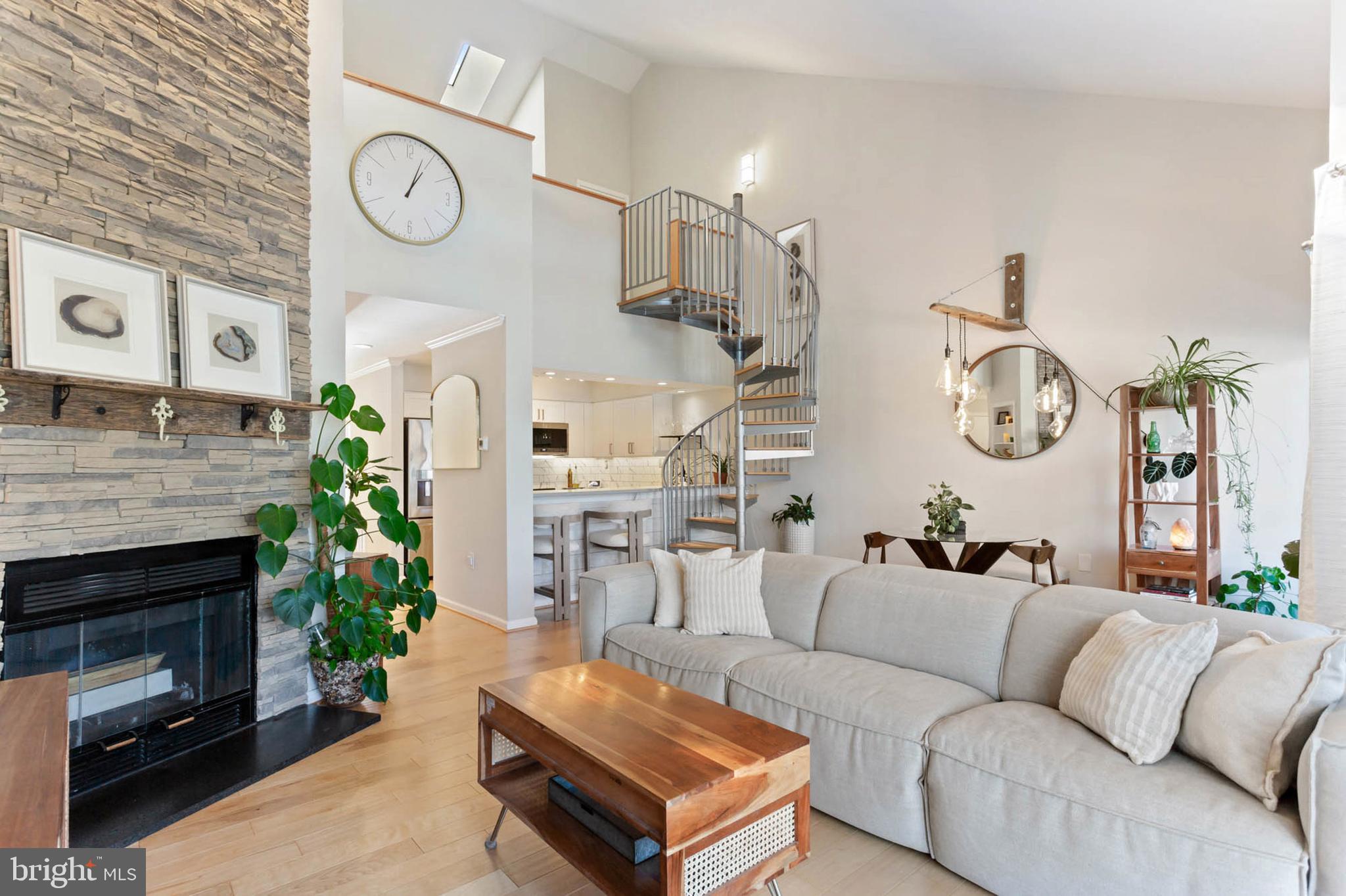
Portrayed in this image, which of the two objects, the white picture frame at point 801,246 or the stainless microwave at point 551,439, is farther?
the stainless microwave at point 551,439

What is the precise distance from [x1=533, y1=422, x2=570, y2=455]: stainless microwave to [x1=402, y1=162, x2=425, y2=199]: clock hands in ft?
11.9

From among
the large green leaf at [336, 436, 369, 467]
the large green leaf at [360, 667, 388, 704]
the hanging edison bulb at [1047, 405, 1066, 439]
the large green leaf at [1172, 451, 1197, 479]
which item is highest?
the hanging edison bulb at [1047, 405, 1066, 439]

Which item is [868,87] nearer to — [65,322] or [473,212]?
[473,212]

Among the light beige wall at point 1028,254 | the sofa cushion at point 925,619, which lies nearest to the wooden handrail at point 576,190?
the light beige wall at point 1028,254

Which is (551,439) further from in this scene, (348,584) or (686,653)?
(686,653)

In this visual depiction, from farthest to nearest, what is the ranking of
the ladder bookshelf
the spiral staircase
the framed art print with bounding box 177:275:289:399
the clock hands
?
the spiral staircase
the clock hands
the ladder bookshelf
the framed art print with bounding box 177:275:289:399

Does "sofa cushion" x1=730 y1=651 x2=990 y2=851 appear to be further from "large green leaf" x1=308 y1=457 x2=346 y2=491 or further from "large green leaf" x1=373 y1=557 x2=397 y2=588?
"large green leaf" x1=308 y1=457 x2=346 y2=491

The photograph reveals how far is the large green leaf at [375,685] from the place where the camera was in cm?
332

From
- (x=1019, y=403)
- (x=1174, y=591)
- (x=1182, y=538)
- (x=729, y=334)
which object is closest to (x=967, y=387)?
(x=1019, y=403)

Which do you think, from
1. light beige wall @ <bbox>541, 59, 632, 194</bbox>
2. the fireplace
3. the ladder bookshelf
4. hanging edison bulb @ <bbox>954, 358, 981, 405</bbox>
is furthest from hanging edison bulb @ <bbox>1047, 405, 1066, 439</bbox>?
light beige wall @ <bbox>541, 59, 632, 194</bbox>

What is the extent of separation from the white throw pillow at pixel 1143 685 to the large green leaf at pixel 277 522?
312 cm

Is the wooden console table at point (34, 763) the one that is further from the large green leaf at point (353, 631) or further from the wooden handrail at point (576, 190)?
the wooden handrail at point (576, 190)

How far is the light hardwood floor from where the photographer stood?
1.96 metres

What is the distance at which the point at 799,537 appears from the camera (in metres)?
6.16
